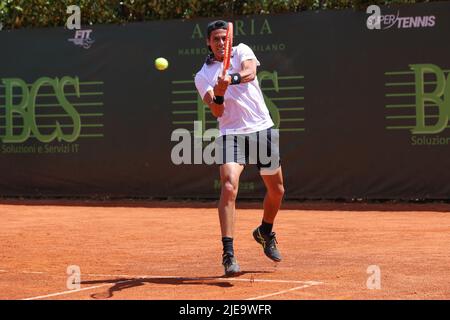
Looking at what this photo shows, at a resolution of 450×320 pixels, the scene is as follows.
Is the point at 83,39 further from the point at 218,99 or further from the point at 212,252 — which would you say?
the point at 218,99

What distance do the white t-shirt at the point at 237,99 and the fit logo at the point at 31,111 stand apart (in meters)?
8.04

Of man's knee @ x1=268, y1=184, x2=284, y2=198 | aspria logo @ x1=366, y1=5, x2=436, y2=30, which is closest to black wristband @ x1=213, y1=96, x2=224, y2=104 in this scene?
man's knee @ x1=268, y1=184, x2=284, y2=198

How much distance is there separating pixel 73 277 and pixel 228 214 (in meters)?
1.32

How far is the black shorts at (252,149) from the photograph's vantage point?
7.10 meters

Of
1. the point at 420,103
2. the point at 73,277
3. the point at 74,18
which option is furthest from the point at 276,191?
the point at 74,18

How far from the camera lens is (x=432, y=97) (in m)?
13.0

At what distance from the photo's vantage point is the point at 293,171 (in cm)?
1380

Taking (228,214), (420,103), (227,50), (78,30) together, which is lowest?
(228,214)

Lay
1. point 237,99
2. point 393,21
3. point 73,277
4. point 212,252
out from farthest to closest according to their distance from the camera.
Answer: point 393,21
point 212,252
point 237,99
point 73,277

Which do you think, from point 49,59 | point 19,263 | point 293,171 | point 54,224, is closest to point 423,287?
point 19,263

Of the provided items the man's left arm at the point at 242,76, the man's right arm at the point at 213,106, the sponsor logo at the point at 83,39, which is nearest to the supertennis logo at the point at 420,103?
the sponsor logo at the point at 83,39

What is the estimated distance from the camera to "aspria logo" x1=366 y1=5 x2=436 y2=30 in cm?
1311

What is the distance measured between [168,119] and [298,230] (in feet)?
14.7

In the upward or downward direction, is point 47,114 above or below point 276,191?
above
